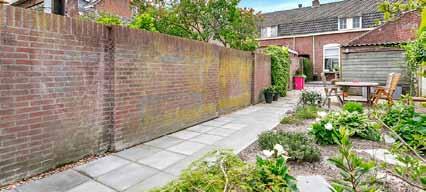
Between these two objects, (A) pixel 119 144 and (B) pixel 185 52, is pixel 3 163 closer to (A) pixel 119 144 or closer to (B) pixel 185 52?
(A) pixel 119 144

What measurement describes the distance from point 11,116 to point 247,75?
7066 millimetres

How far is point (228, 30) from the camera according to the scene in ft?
31.8

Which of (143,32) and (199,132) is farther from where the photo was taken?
(199,132)

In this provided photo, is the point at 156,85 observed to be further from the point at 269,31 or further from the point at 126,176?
the point at 269,31

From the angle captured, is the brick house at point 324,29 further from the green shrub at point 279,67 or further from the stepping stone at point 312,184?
the stepping stone at point 312,184

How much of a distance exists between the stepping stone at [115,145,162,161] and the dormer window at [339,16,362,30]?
21.5 m

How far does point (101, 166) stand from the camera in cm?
334

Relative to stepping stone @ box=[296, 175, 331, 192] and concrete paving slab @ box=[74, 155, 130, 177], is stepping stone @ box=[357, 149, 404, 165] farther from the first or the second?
concrete paving slab @ box=[74, 155, 130, 177]

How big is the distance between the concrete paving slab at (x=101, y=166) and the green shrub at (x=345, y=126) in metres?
3.06

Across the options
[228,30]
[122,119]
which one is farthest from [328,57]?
[122,119]

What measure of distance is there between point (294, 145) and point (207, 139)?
167 cm

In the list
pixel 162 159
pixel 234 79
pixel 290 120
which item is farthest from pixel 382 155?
pixel 234 79

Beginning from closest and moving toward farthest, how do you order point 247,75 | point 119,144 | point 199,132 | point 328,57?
point 119,144
point 199,132
point 247,75
point 328,57

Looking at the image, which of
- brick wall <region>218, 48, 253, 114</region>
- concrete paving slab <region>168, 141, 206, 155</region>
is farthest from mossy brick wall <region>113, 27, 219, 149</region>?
brick wall <region>218, 48, 253, 114</region>
